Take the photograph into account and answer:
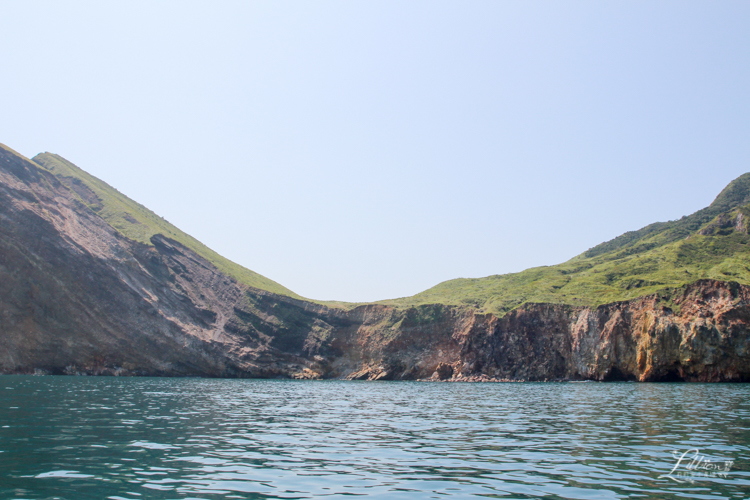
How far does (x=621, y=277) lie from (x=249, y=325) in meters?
92.4

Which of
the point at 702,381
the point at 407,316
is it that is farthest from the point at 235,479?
the point at 407,316

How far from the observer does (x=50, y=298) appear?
97.8 meters

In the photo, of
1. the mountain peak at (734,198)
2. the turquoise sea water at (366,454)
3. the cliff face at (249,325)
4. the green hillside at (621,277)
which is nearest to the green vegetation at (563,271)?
the green hillside at (621,277)

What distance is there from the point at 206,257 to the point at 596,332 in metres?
104

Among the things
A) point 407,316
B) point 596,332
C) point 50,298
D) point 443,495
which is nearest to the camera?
point 443,495

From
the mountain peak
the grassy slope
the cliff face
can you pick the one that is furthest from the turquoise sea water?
the mountain peak

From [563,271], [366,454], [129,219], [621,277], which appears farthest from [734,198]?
[366,454]

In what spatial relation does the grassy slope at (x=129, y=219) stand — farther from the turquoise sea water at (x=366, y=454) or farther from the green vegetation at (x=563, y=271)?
the turquoise sea water at (x=366, y=454)

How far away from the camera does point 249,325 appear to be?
129 m

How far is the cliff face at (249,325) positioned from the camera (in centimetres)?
9150

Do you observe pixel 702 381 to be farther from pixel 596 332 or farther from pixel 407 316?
pixel 407 316

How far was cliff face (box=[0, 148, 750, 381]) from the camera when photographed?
91500mm

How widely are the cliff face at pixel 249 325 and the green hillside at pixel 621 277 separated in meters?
5.85

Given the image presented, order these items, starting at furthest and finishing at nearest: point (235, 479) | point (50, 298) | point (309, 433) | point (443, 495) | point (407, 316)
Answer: point (407, 316)
point (50, 298)
point (309, 433)
point (235, 479)
point (443, 495)
